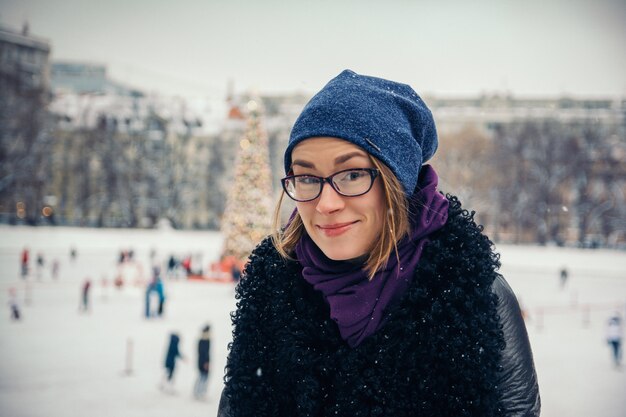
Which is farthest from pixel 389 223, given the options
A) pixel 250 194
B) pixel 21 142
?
pixel 21 142

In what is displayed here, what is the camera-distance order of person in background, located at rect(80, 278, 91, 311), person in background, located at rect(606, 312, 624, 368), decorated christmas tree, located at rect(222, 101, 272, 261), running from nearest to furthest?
person in background, located at rect(606, 312, 624, 368) < person in background, located at rect(80, 278, 91, 311) < decorated christmas tree, located at rect(222, 101, 272, 261)

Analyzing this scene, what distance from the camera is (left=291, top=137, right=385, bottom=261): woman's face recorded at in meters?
1.37

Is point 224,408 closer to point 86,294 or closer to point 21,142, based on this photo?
point 86,294

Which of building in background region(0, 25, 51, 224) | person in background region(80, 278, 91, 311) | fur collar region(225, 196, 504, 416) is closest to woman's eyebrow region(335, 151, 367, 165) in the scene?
fur collar region(225, 196, 504, 416)

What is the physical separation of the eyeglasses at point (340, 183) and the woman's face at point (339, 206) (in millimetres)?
13

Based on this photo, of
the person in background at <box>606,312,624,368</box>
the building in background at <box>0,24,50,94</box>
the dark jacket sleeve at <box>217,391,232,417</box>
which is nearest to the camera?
the dark jacket sleeve at <box>217,391,232,417</box>

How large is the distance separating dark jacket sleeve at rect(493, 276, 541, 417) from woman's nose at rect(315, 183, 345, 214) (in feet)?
1.45

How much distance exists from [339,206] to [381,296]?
0.82 ft

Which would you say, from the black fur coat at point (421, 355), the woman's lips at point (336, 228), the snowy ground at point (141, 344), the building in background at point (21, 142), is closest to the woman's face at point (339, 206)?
the woman's lips at point (336, 228)

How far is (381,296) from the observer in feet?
4.54

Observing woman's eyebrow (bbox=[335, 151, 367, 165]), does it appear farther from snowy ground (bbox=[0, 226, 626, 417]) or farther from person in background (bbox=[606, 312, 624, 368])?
person in background (bbox=[606, 312, 624, 368])

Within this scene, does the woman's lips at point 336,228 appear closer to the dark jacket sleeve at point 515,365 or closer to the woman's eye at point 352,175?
the woman's eye at point 352,175

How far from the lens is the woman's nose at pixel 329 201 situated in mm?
1388

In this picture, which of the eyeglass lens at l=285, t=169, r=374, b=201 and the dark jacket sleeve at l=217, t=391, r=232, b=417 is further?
the dark jacket sleeve at l=217, t=391, r=232, b=417
